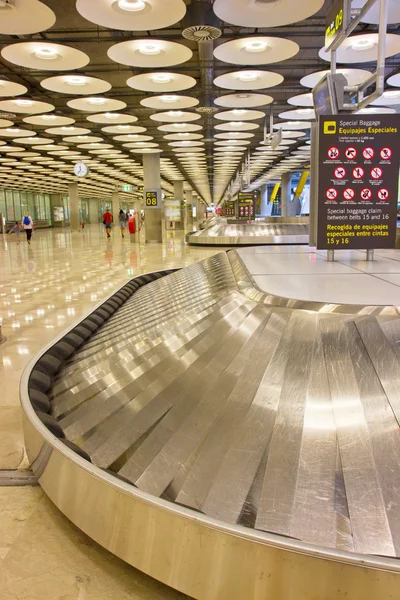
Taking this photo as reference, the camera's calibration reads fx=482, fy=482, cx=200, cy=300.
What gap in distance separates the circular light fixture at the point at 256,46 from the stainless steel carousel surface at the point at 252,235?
9139mm

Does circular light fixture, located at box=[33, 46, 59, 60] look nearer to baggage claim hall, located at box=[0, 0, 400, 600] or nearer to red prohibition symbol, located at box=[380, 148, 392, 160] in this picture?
baggage claim hall, located at box=[0, 0, 400, 600]

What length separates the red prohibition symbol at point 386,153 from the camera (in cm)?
408

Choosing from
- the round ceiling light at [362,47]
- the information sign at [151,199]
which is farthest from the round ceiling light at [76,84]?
the information sign at [151,199]

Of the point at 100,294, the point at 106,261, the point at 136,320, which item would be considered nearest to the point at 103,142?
the point at 106,261

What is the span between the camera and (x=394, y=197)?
4.19m

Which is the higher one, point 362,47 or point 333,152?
point 362,47

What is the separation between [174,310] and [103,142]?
20.9 metres

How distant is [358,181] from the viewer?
416 cm

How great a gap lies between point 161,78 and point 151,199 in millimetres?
12591

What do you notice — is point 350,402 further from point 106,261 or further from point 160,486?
point 106,261

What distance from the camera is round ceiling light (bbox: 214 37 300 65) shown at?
9.47 metres

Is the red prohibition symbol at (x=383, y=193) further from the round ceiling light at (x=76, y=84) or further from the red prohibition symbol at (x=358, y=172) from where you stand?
the round ceiling light at (x=76, y=84)

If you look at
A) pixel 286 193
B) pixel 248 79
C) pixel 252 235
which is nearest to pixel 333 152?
pixel 248 79

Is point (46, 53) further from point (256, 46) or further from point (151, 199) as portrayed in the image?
point (151, 199)
